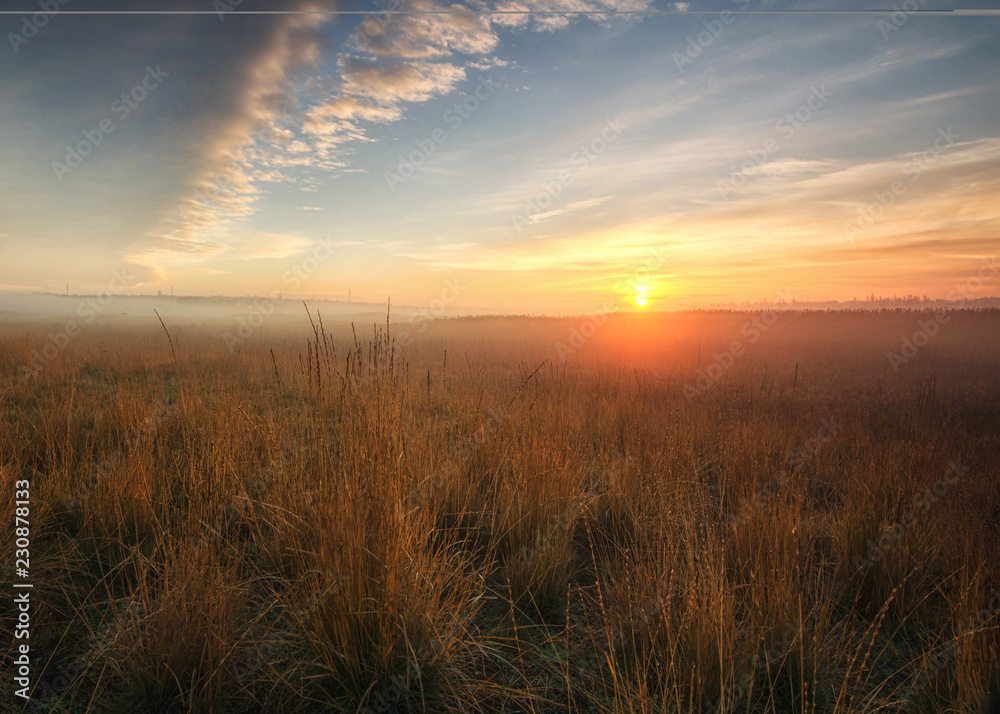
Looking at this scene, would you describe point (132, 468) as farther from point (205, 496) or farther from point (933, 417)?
point (933, 417)

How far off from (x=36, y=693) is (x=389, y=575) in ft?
5.30

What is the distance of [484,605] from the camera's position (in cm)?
276

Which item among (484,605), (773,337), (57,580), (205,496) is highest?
(773,337)

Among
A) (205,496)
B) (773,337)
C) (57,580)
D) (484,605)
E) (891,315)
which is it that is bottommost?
(484,605)

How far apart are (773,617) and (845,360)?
18.4 metres

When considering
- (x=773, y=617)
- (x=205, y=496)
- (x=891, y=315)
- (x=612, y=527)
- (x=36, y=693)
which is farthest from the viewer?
(x=891, y=315)

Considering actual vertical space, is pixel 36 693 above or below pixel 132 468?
below

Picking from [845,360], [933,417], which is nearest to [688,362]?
[845,360]

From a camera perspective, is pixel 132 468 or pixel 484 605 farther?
pixel 132 468

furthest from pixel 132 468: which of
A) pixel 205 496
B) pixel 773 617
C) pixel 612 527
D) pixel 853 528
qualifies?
pixel 853 528

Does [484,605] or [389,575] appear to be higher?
[389,575]

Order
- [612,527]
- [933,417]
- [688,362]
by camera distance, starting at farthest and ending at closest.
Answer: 1. [688,362]
2. [933,417]
3. [612,527]

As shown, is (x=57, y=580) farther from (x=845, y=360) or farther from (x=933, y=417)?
(x=845, y=360)

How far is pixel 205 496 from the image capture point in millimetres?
3182
